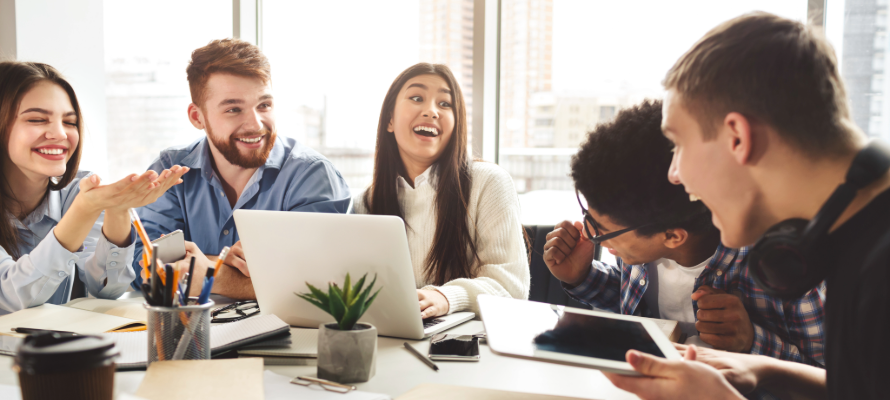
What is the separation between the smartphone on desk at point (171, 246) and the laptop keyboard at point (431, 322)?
28.4 inches

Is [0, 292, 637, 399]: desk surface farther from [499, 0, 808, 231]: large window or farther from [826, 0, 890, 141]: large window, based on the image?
[826, 0, 890, 141]: large window

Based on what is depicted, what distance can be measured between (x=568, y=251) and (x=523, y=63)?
1.49 m

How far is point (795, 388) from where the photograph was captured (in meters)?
0.91

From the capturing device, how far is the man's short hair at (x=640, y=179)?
1.22 metres

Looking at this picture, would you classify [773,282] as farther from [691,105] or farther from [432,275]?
[432,275]

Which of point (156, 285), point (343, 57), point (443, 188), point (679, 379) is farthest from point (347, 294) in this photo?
point (343, 57)

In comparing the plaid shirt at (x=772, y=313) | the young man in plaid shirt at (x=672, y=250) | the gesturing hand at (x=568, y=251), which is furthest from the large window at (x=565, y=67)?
the plaid shirt at (x=772, y=313)

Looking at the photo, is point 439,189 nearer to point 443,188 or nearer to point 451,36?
point 443,188

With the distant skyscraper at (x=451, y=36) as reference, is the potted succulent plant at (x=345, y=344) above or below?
below

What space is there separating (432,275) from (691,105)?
1.15 m

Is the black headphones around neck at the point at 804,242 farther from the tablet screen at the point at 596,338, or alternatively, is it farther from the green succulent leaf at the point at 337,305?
the green succulent leaf at the point at 337,305

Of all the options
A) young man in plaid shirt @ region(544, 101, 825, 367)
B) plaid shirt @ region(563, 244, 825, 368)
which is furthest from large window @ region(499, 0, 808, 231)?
plaid shirt @ region(563, 244, 825, 368)

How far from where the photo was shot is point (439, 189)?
6.12ft

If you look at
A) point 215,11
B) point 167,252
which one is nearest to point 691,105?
point 167,252
